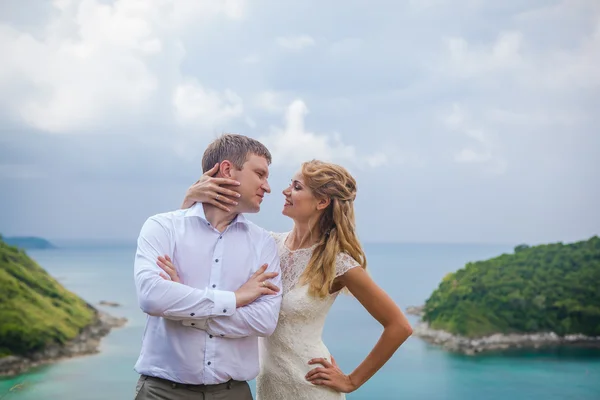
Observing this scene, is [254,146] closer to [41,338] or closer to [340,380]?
[340,380]

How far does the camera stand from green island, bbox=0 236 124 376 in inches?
241

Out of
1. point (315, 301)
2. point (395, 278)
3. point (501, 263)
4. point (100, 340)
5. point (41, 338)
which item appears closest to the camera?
point (315, 301)

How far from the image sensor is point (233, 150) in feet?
5.65

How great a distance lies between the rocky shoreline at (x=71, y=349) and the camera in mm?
6078

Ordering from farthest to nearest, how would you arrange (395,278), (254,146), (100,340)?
(395,278) < (100,340) < (254,146)

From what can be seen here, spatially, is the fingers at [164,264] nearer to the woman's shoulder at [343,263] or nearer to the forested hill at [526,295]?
the woman's shoulder at [343,263]

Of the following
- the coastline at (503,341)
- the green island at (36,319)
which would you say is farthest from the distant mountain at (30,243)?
the coastline at (503,341)

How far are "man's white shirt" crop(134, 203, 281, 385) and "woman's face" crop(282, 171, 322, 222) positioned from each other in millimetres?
265

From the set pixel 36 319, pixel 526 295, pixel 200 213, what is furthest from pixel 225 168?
pixel 526 295

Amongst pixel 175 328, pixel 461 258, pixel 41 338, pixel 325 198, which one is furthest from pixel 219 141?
pixel 461 258

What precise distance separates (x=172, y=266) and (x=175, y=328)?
0.16 m

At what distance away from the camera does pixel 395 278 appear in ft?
27.3

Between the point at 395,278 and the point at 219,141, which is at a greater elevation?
the point at 395,278

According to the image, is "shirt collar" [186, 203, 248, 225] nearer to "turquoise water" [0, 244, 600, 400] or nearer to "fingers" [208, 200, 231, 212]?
"fingers" [208, 200, 231, 212]
